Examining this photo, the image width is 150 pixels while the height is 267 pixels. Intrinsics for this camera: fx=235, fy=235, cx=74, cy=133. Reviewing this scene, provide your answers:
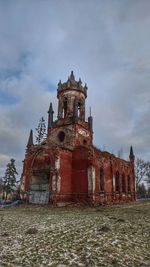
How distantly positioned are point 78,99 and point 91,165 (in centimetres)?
1196

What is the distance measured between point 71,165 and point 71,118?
727 centimetres

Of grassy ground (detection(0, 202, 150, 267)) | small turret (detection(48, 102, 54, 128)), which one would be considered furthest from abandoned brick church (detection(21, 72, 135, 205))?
grassy ground (detection(0, 202, 150, 267))

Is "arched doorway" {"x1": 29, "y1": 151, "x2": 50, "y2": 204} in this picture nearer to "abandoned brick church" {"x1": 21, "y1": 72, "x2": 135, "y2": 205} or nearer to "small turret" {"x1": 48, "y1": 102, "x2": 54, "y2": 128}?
"abandoned brick church" {"x1": 21, "y1": 72, "x2": 135, "y2": 205}

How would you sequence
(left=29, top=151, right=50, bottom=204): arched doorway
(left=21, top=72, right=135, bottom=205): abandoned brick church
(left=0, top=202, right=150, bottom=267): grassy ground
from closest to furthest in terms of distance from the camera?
(left=0, top=202, right=150, bottom=267): grassy ground < (left=21, top=72, right=135, bottom=205): abandoned brick church < (left=29, top=151, right=50, bottom=204): arched doorway

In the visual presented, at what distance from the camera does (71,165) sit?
91.8ft

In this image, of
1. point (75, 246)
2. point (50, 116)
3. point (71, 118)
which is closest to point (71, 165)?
point (71, 118)

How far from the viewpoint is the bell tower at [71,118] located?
3109cm

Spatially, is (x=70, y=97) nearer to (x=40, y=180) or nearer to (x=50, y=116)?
(x=50, y=116)

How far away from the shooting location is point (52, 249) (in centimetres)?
764

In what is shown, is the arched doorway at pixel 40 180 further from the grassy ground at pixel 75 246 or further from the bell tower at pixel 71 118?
the grassy ground at pixel 75 246

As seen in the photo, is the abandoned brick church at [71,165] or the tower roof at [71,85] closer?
the abandoned brick church at [71,165]

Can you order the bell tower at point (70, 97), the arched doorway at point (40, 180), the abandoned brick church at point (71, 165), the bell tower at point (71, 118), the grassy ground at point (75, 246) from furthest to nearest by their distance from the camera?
the bell tower at point (70, 97)
the bell tower at point (71, 118)
the arched doorway at point (40, 180)
the abandoned brick church at point (71, 165)
the grassy ground at point (75, 246)

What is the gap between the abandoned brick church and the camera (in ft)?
85.5

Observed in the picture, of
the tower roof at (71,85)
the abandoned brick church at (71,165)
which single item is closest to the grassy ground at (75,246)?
the abandoned brick church at (71,165)
